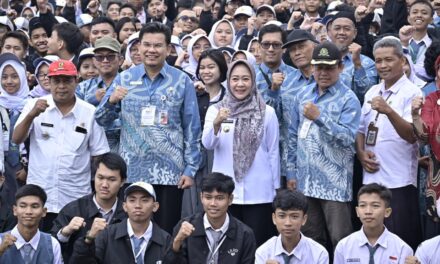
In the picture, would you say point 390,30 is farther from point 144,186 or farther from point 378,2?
point 144,186

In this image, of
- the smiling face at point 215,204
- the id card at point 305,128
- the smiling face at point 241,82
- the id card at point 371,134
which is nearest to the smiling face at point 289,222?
the smiling face at point 215,204

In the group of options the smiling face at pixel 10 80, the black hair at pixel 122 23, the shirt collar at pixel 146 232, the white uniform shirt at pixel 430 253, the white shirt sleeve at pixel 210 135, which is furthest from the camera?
the black hair at pixel 122 23

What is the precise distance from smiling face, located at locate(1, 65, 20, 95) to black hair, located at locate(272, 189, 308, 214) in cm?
299

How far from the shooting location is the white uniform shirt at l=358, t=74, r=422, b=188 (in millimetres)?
8734

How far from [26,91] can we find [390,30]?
432 centimetres

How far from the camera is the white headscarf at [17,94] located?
33.1 ft

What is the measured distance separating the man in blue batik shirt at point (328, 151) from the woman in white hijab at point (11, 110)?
2457 mm

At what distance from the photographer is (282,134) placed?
375 inches

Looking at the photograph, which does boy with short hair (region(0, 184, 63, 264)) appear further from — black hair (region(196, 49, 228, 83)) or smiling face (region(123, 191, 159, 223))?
black hair (region(196, 49, 228, 83))

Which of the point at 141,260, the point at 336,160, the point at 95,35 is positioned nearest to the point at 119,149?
the point at 141,260

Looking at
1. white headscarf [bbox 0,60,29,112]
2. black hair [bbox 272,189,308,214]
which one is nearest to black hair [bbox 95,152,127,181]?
black hair [bbox 272,189,308,214]

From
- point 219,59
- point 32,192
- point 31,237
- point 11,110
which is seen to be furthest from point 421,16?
point 31,237

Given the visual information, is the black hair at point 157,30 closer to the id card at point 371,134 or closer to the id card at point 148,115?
the id card at point 148,115

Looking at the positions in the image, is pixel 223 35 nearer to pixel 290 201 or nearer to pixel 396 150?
pixel 396 150
